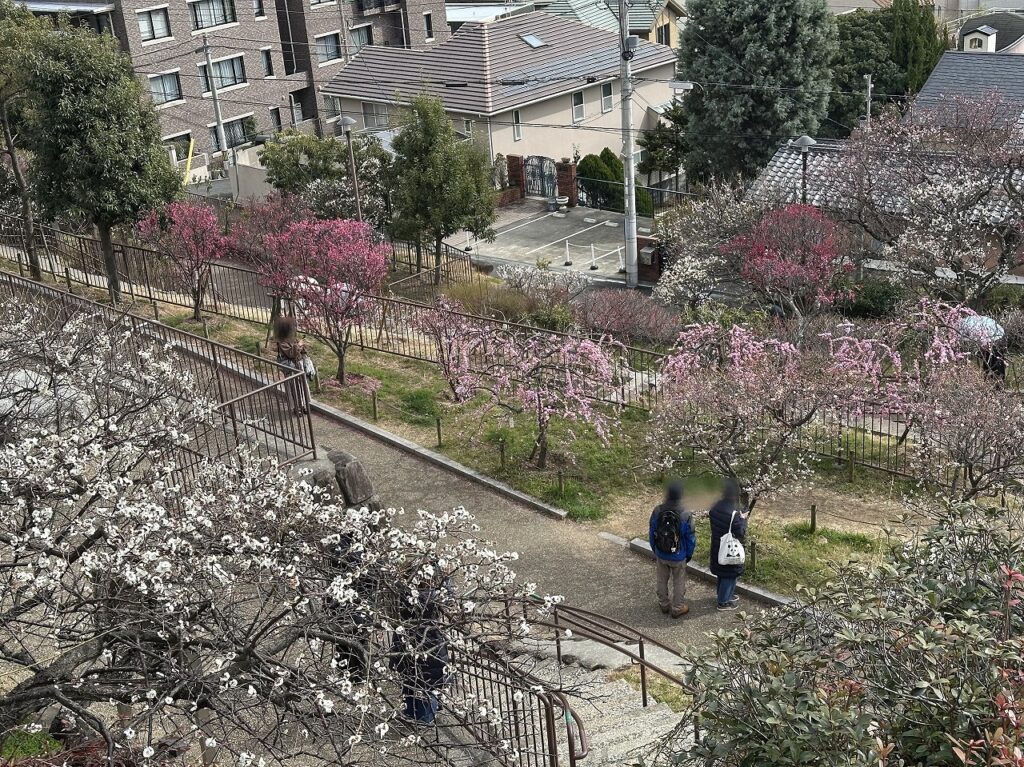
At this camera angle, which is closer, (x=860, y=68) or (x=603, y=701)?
(x=603, y=701)

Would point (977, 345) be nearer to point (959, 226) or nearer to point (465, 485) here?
point (959, 226)

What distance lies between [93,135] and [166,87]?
987 inches

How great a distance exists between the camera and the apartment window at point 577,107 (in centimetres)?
3694

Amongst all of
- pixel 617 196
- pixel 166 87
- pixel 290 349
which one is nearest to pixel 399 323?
pixel 290 349

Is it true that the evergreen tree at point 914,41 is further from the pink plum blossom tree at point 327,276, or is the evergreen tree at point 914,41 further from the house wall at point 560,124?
the pink plum blossom tree at point 327,276

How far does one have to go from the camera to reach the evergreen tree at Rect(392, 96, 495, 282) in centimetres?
2445

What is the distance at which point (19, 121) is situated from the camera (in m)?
19.9

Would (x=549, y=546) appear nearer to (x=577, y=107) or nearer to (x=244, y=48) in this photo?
(x=577, y=107)

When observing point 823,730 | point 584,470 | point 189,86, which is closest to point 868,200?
point 584,470

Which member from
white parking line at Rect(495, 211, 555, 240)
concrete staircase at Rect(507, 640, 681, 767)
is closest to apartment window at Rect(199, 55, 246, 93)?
white parking line at Rect(495, 211, 555, 240)

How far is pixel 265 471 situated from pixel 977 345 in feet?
36.0

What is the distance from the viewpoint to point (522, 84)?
35.1 m

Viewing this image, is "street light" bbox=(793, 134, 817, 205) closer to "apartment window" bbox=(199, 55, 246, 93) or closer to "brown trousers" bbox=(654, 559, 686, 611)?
"brown trousers" bbox=(654, 559, 686, 611)

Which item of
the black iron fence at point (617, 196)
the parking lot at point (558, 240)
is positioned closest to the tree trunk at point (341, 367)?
the parking lot at point (558, 240)
